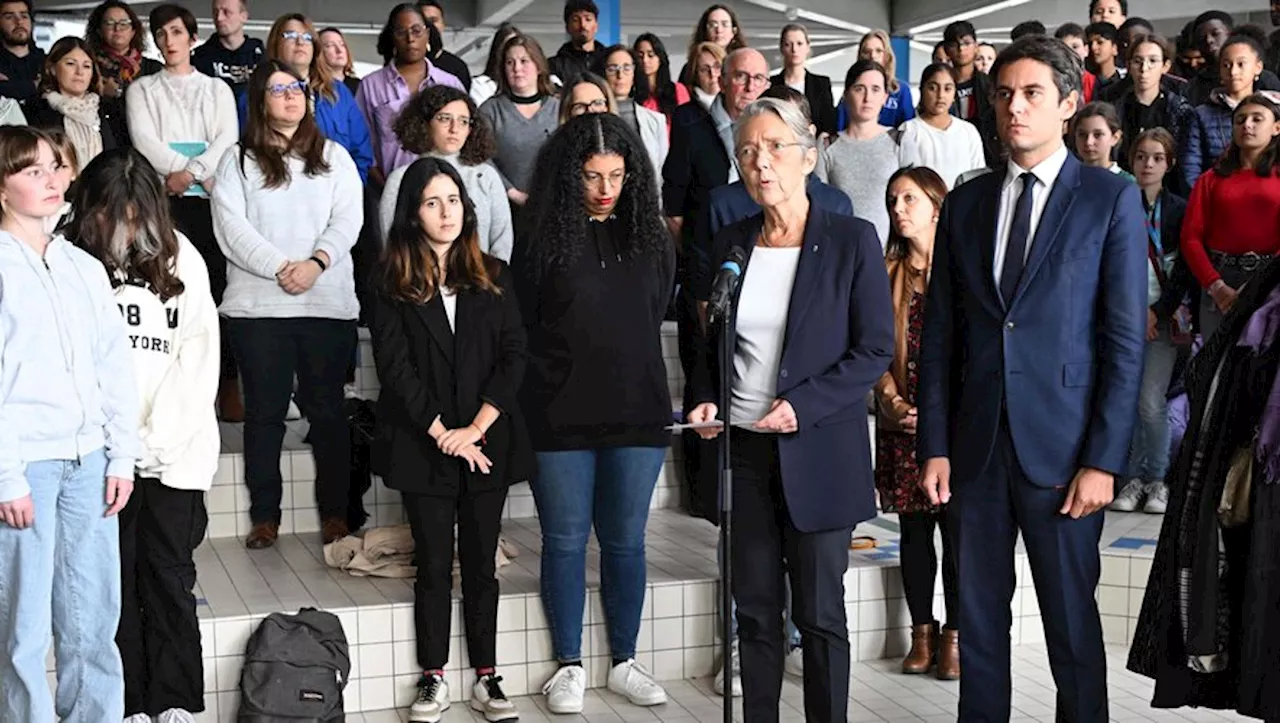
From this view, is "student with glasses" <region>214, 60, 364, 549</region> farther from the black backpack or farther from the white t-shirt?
the white t-shirt

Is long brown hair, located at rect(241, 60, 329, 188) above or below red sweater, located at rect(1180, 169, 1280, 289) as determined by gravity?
above

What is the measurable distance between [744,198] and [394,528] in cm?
A: 155

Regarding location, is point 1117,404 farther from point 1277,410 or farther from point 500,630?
point 500,630

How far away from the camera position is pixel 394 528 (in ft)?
14.9

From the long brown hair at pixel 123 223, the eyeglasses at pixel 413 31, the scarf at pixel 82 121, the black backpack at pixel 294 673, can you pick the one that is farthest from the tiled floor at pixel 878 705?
the eyeglasses at pixel 413 31

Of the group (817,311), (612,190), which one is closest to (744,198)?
(612,190)

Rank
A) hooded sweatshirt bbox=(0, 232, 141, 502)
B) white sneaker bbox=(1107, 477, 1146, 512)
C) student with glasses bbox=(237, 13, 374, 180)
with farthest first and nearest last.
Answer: white sneaker bbox=(1107, 477, 1146, 512)
student with glasses bbox=(237, 13, 374, 180)
hooded sweatshirt bbox=(0, 232, 141, 502)

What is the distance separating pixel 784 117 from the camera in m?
3.21

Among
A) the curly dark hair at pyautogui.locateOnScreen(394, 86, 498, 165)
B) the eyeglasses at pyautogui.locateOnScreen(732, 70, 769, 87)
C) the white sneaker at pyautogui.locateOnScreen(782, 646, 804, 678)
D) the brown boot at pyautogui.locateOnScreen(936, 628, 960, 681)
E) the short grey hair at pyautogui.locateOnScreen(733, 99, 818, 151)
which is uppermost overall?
the eyeglasses at pyautogui.locateOnScreen(732, 70, 769, 87)

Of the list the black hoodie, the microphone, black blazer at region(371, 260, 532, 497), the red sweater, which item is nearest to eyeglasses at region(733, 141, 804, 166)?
the microphone

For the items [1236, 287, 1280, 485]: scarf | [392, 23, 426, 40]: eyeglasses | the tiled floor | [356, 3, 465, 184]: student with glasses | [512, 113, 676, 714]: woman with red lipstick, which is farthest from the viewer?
[392, 23, 426, 40]: eyeglasses

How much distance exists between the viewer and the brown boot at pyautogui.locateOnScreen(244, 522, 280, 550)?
4797 millimetres

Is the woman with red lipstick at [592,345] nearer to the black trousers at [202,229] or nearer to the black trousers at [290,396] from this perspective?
the black trousers at [290,396]

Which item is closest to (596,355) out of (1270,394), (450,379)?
(450,379)
